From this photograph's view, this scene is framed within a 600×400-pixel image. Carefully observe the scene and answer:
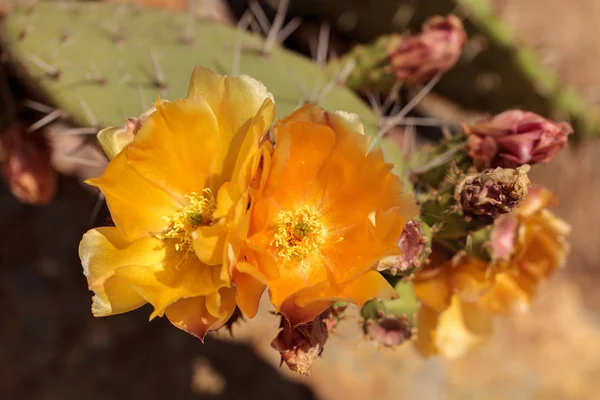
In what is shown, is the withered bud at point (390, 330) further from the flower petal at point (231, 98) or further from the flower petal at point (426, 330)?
the flower petal at point (231, 98)

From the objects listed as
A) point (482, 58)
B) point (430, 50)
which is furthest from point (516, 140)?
point (482, 58)

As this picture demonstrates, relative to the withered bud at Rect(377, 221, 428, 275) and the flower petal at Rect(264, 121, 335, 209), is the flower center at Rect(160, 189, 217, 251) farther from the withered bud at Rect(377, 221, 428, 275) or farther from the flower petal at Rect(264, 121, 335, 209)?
the withered bud at Rect(377, 221, 428, 275)

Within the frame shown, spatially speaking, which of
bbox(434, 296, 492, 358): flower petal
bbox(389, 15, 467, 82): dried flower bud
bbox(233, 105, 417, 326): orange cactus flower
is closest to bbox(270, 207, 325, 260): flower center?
bbox(233, 105, 417, 326): orange cactus flower

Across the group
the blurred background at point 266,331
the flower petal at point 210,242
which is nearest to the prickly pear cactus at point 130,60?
the flower petal at point 210,242

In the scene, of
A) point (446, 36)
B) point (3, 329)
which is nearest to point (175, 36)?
point (446, 36)

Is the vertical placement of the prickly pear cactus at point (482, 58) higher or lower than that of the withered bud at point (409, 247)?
lower

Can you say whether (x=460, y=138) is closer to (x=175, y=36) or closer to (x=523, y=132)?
(x=523, y=132)
